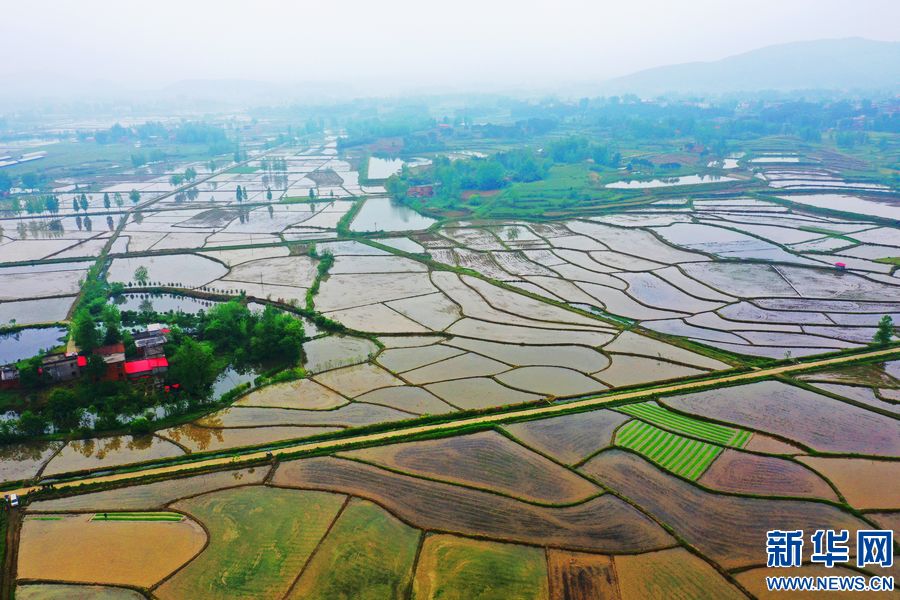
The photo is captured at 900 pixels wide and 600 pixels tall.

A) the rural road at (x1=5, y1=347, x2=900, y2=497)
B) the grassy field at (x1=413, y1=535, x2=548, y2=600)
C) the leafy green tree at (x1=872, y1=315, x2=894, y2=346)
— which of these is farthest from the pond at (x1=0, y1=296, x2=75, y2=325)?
the leafy green tree at (x1=872, y1=315, x2=894, y2=346)

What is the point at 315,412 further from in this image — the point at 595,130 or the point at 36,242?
the point at 595,130

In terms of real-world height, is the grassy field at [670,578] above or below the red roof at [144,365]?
below

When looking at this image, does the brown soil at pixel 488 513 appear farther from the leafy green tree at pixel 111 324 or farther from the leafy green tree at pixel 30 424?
the leafy green tree at pixel 111 324

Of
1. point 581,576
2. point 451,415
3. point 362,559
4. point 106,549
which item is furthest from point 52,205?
point 581,576

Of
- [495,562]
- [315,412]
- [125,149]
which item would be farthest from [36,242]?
[125,149]

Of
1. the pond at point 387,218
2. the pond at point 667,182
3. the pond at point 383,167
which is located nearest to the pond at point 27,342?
the pond at point 387,218

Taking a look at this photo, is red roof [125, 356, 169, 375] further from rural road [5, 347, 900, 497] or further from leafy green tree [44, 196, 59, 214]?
leafy green tree [44, 196, 59, 214]
